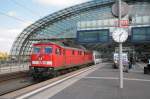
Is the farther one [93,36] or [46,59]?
[93,36]

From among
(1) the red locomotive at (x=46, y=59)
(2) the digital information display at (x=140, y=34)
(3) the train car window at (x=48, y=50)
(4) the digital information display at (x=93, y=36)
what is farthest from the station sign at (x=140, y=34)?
(3) the train car window at (x=48, y=50)

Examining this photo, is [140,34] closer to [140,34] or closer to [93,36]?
[140,34]

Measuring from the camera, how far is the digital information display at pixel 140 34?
62166 millimetres

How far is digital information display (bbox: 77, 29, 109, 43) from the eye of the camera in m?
66.7

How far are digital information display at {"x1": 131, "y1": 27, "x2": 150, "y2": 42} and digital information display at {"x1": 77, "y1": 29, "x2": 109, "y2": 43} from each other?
6.17 metres

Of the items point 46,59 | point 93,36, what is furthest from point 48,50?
point 93,36

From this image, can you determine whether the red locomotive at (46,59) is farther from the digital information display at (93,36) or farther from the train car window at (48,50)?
the digital information display at (93,36)

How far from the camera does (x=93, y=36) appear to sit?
67.6m

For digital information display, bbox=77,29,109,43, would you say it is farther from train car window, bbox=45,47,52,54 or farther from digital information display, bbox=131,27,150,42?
train car window, bbox=45,47,52,54

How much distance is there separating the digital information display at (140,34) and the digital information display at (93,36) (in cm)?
617

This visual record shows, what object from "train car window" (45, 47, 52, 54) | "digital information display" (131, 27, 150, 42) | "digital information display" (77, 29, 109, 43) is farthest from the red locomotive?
"digital information display" (77, 29, 109, 43)

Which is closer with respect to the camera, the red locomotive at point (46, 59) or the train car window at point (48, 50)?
the red locomotive at point (46, 59)

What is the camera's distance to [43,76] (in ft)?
79.7

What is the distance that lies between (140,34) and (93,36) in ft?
35.5
